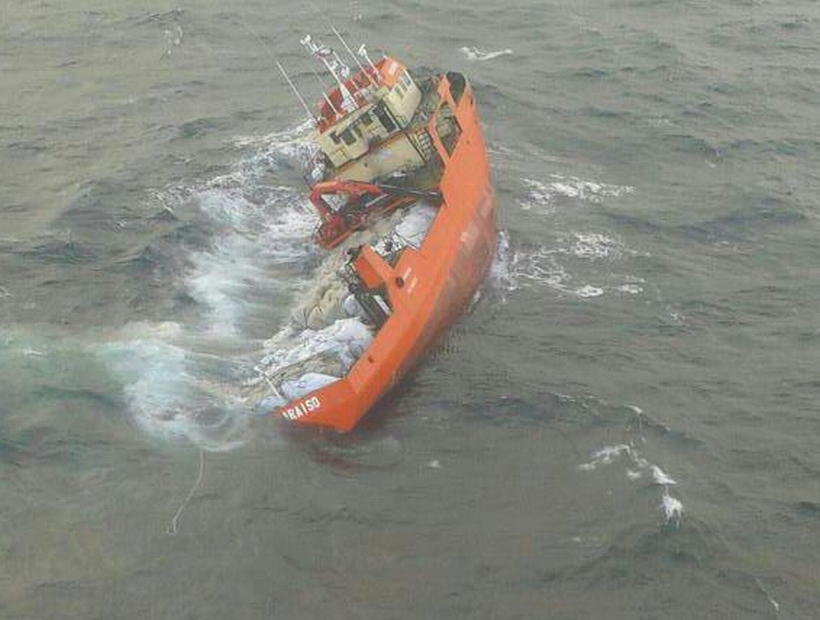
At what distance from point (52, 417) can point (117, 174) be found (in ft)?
51.7

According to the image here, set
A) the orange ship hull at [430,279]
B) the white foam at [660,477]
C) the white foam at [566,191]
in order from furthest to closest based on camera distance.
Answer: the white foam at [566,191]
the orange ship hull at [430,279]
the white foam at [660,477]

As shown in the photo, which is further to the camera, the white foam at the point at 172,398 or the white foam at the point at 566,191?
the white foam at the point at 566,191

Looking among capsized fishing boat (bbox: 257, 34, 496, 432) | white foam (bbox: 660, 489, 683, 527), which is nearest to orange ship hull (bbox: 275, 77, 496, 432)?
capsized fishing boat (bbox: 257, 34, 496, 432)

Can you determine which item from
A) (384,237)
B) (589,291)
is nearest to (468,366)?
(384,237)

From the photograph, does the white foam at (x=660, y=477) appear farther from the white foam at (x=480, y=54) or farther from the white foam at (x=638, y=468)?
the white foam at (x=480, y=54)

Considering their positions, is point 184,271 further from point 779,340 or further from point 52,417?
point 779,340

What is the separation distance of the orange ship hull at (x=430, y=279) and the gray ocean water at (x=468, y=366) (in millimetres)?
689

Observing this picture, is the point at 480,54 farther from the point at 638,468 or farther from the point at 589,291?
the point at 638,468

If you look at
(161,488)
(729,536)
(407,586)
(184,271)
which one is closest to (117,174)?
(184,271)

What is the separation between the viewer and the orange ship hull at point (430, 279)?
2441 cm

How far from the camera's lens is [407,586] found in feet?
65.6

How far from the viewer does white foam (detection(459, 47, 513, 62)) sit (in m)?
47.3

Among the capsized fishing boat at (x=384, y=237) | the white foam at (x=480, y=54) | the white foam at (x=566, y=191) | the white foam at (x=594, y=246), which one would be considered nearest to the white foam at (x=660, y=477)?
the capsized fishing boat at (x=384, y=237)

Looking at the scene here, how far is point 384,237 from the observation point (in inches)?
1156
